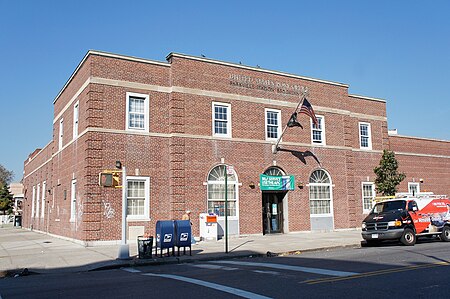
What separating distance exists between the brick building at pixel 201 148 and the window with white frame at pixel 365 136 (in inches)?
2.8

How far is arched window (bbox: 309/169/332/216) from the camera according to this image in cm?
2627

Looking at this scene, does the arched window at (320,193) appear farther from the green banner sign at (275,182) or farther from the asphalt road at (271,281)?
the asphalt road at (271,281)

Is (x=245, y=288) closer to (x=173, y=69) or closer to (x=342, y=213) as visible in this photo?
(x=173, y=69)

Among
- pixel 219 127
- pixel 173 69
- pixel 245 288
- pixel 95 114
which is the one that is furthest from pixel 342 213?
pixel 245 288

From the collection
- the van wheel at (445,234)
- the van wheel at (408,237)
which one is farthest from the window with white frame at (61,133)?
the van wheel at (445,234)

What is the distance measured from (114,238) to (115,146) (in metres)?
4.35

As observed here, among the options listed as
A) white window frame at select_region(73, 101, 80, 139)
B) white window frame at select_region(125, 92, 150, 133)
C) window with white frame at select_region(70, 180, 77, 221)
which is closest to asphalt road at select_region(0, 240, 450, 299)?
white window frame at select_region(125, 92, 150, 133)

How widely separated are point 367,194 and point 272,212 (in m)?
8.05

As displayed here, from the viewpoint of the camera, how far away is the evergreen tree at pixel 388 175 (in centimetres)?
2812

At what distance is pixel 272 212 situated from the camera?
25.2m

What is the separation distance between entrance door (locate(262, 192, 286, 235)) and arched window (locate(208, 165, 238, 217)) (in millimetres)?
2337

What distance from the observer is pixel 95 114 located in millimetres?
20578

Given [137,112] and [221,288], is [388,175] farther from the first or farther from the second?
[221,288]

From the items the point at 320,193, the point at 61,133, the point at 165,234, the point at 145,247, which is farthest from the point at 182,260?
the point at 61,133
